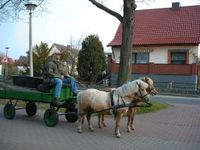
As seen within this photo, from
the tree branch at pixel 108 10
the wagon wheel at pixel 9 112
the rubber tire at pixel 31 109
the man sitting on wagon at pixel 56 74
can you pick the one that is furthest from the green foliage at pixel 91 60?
the man sitting on wagon at pixel 56 74

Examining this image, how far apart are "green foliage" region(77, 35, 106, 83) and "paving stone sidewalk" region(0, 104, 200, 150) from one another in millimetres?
24922

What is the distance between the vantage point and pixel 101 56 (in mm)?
40562

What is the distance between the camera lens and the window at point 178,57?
39.5 metres

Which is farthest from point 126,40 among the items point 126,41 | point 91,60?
point 91,60

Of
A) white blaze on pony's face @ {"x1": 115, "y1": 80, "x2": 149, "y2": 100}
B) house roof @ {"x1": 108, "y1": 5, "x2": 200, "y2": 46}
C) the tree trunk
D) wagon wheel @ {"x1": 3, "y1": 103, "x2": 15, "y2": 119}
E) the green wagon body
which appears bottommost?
wagon wheel @ {"x1": 3, "y1": 103, "x2": 15, "y2": 119}

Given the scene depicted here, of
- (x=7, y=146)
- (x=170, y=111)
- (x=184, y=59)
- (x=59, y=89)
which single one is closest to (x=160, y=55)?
(x=184, y=59)

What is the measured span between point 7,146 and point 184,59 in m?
31.4

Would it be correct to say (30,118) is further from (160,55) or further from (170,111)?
(160,55)

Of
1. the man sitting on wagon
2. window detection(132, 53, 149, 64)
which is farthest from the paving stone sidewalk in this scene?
window detection(132, 53, 149, 64)

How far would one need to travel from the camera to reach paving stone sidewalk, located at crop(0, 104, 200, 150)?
10102mm

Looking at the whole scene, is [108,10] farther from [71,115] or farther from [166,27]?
[166,27]

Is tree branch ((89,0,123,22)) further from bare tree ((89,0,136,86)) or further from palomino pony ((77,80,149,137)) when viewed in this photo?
palomino pony ((77,80,149,137))

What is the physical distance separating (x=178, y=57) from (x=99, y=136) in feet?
97.4

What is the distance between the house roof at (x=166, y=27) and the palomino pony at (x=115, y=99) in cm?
2784
